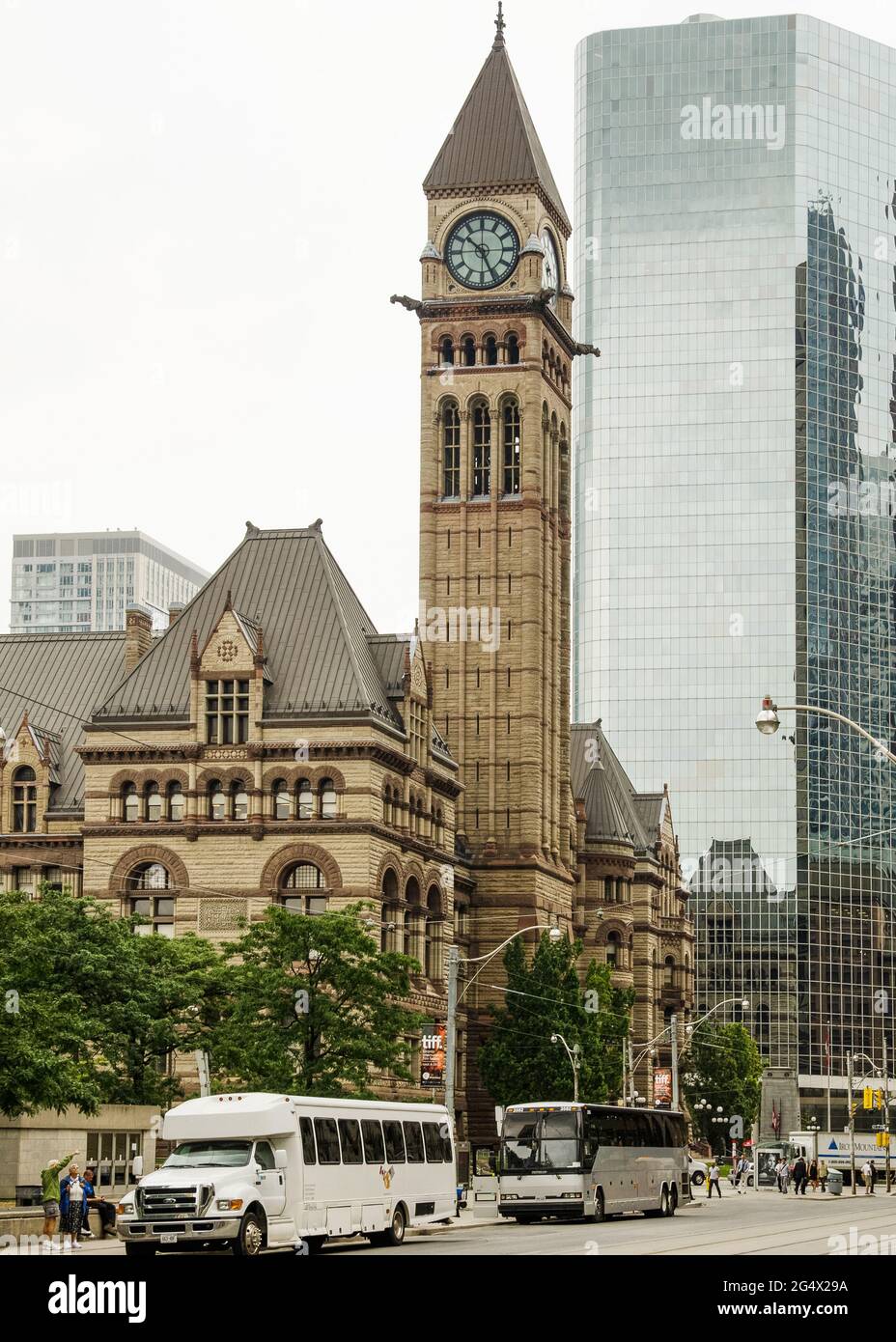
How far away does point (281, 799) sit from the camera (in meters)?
84.4

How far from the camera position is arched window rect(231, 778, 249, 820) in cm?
8488

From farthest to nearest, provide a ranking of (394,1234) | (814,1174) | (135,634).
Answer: (814,1174) → (135,634) → (394,1234)

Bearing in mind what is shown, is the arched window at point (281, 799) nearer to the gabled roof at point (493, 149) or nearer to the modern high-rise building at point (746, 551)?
the gabled roof at point (493, 149)

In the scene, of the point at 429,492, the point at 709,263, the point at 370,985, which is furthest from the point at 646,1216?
the point at 709,263

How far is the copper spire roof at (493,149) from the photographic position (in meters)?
113

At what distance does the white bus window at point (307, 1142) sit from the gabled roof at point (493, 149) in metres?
78.2

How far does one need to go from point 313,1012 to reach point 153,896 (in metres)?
21.7

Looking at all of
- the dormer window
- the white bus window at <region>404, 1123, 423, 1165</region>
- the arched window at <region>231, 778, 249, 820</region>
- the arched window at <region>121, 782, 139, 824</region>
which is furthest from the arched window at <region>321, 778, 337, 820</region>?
the white bus window at <region>404, 1123, 423, 1165</region>

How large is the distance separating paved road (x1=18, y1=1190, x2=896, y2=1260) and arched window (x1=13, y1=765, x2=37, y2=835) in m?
36.8

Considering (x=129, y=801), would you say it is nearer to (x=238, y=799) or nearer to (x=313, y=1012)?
(x=238, y=799)

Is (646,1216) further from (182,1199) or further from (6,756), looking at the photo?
(6,756)

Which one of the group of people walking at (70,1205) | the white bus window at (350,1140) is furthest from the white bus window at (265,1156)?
the group of people walking at (70,1205)

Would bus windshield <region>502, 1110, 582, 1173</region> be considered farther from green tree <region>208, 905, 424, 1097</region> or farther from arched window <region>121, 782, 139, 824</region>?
arched window <region>121, 782, 139, 824</region>

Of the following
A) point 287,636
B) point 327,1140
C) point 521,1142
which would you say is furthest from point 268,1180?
point 287,636
